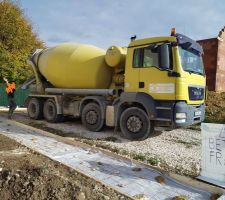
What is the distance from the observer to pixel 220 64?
14.7 metres

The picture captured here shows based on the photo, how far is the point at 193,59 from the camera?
312 inches

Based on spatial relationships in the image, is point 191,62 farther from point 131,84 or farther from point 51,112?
point 51,112

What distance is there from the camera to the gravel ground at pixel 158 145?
18.9 feet

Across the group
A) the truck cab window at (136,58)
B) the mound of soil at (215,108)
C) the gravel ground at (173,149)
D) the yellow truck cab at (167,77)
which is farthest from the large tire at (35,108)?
the mound of soil at (215,108)

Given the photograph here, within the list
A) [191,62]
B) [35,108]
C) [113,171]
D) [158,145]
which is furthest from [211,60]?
[113,171]

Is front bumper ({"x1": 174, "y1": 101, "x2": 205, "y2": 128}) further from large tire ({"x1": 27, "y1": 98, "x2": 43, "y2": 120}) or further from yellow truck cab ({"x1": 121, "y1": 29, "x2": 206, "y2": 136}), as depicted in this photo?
large tire ({"x1": 27, "y1": 98, "x2": 43, "y2": 120})

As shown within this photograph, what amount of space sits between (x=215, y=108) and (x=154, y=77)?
21.1ft

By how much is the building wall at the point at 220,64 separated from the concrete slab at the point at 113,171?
1041cm

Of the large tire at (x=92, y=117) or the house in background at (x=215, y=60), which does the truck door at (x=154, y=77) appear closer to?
the large tire at (x=92, y=117)

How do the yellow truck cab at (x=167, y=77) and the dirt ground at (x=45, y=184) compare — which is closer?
the dirt ground at (x=45, y=184)

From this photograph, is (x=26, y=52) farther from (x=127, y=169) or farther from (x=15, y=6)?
(x=127, y=169)


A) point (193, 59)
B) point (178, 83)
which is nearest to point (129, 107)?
point (178, 83)

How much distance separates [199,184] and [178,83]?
3117 millimetres

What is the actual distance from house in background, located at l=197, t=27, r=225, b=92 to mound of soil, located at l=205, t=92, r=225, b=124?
0.93 metres
